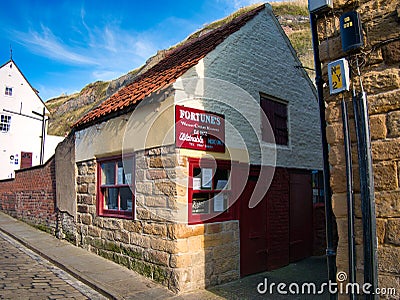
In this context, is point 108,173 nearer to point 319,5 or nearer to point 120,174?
point 120,174

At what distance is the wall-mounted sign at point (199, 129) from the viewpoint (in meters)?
6.12

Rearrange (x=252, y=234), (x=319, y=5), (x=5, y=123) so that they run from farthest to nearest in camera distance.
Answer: (x=5, y=123)
(x=252, y=234)
(x=319, y=5)

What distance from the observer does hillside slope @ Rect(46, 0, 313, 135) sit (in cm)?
3331

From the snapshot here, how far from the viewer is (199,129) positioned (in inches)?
252

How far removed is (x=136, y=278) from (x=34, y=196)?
8585 millimetres

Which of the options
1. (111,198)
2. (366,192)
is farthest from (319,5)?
(111,198)

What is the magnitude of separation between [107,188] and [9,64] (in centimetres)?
2587

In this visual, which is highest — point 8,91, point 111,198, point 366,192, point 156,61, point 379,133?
point 156,61

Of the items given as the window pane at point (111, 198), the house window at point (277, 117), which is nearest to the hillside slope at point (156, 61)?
the house window at point (277, 117)

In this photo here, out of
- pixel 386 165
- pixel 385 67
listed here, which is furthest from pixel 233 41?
pixel 386 165

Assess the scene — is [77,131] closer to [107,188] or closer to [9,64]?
[107,188]

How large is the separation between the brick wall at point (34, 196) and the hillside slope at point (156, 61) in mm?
3040

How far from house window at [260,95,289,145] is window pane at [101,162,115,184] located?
12.2 ft

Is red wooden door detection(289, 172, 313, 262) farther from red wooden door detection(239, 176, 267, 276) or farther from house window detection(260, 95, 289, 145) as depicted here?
red wooden door detection(239, 176, 267, 276)
